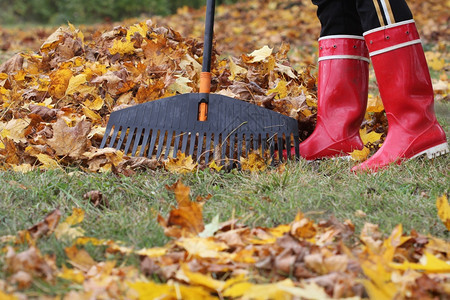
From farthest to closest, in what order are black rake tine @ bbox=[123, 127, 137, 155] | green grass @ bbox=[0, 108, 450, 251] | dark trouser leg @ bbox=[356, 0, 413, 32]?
black rake tine @ bbox=[123, 127, 137, 155]
dark trouser leg @ bbox=[356, 0, 413, 32]
green grass @ bbox=[0, 108, 450, 251]

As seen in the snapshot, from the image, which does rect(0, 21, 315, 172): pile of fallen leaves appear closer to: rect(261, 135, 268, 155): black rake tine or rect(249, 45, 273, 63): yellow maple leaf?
rect(249, 45, 273, 63): yellow maple leaf

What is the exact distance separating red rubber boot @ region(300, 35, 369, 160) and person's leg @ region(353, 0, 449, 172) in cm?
22

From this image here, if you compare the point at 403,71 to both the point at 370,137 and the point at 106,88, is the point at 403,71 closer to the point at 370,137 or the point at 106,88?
the point at 370,137

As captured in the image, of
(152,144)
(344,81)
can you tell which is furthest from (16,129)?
(344,81)

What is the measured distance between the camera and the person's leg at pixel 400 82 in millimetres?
2086

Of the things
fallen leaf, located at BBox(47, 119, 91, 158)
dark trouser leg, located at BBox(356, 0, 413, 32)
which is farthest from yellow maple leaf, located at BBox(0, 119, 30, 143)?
dark trouser leg, located at BBox(356, 0, 413, 32)

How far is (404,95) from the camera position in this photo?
214 cm

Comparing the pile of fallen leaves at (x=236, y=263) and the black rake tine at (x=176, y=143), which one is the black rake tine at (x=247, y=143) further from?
the pile of fallen leaves at (x=236, y=263)

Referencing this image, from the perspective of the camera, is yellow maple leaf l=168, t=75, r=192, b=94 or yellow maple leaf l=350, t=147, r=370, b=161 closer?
yellow maple leaf l=350, t=147, r=370, b=161

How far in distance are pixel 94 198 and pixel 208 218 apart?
483 millimetres

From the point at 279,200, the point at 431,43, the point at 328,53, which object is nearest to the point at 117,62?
the point at 328,53

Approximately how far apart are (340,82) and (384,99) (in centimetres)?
27

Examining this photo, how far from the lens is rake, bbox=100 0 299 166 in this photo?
2.28m

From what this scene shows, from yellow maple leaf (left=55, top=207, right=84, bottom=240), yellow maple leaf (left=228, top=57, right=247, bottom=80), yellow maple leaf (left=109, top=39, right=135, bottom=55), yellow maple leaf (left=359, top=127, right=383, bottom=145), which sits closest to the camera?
yellow maple leaf (left=55, top=207, right=84, bottom=240)
